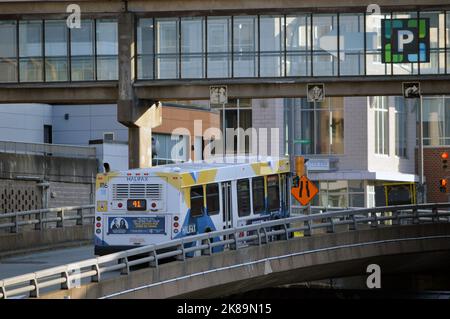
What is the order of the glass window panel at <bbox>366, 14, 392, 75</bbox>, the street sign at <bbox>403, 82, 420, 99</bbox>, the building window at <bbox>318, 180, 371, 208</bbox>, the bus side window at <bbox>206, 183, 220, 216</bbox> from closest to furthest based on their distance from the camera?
the bus side window at <bbox>206, 183, 220, 216</bbox>
the street sign at <bbox>403, 82, 420, 99</bbox>
the glass window panel at <bbox>366, 14, 392, 75</bbox>
the building window at <bbox>318, 180, 371, 208</bbox>

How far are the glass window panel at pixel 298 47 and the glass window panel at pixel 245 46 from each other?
1.16 metres

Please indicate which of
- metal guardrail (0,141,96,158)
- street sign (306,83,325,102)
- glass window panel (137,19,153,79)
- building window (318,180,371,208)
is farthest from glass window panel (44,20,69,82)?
building window (318,180,371,208)

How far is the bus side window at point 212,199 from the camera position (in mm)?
31609

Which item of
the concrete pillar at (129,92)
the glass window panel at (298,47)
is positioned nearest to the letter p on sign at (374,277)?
the glass window panel at (298,47)

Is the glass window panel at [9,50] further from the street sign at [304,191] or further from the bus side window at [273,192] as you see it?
the bus side window at [273,192]

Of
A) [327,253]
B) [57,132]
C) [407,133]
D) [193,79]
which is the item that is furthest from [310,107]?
[327,253]

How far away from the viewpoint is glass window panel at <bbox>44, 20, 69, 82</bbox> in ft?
140

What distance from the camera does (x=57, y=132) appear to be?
67.0 m

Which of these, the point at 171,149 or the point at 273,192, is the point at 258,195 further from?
the point at 171,149

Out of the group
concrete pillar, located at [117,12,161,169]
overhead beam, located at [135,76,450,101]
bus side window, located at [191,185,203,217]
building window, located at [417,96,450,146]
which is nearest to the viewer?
bus side window, located at [191,185,203,217]

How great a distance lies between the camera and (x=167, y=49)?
141 ft

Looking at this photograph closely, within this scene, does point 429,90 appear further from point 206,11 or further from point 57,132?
point 57,132

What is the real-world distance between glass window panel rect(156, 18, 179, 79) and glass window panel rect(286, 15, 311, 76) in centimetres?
396

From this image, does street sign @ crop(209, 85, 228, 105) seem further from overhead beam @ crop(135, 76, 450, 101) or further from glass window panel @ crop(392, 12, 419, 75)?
glass window panel @ crop(392, 12, 419, 75)
